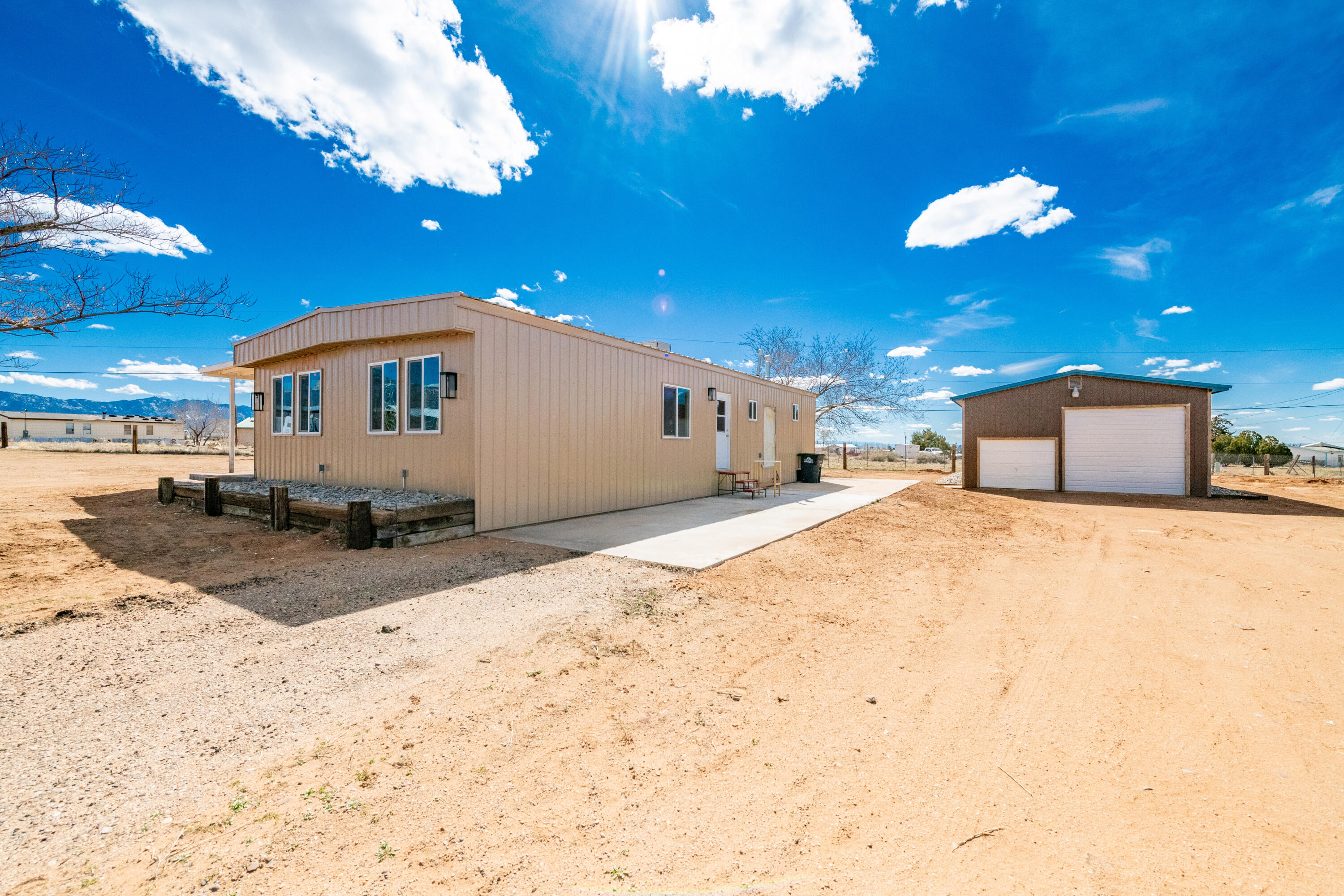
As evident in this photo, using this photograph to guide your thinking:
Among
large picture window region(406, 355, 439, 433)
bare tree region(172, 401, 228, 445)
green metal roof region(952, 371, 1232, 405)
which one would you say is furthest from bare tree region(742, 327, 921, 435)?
bare tree region(172, 401, 228, 445)

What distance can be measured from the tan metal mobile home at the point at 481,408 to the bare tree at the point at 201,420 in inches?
1595

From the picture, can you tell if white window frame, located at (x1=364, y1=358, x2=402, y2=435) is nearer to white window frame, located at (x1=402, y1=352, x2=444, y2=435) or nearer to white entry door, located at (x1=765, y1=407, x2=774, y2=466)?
white window frame, located at (x1=402, y1=352, x2=444, y2=435)

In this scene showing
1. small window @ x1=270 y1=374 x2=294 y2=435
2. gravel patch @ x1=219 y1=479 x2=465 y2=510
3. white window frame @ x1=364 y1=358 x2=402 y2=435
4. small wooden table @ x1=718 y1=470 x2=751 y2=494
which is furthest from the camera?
small wooden table @ x1=718 y1=470 x2=751 y2=494

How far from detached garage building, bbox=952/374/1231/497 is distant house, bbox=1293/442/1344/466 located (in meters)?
21.7

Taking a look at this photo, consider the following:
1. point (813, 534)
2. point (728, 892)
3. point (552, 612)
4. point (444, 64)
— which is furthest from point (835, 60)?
point (728, 892)

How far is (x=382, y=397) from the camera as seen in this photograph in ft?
25.5

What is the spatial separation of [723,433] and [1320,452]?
4241 centimetres

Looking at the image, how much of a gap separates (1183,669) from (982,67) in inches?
455

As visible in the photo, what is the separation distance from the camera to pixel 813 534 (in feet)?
22.1

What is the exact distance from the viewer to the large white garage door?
12.6m

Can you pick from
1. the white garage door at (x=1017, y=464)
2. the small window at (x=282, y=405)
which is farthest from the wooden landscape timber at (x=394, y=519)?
the white garage door at (x=1017, y=464)

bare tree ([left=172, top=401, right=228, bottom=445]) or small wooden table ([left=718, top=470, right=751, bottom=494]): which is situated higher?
bare tree ([left=172, top=401, right=228, bottom=445])

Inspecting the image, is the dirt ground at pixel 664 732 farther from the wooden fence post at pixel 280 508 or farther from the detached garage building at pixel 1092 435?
the detached garage building at pixel 1092 435

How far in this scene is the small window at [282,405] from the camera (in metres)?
9.55
